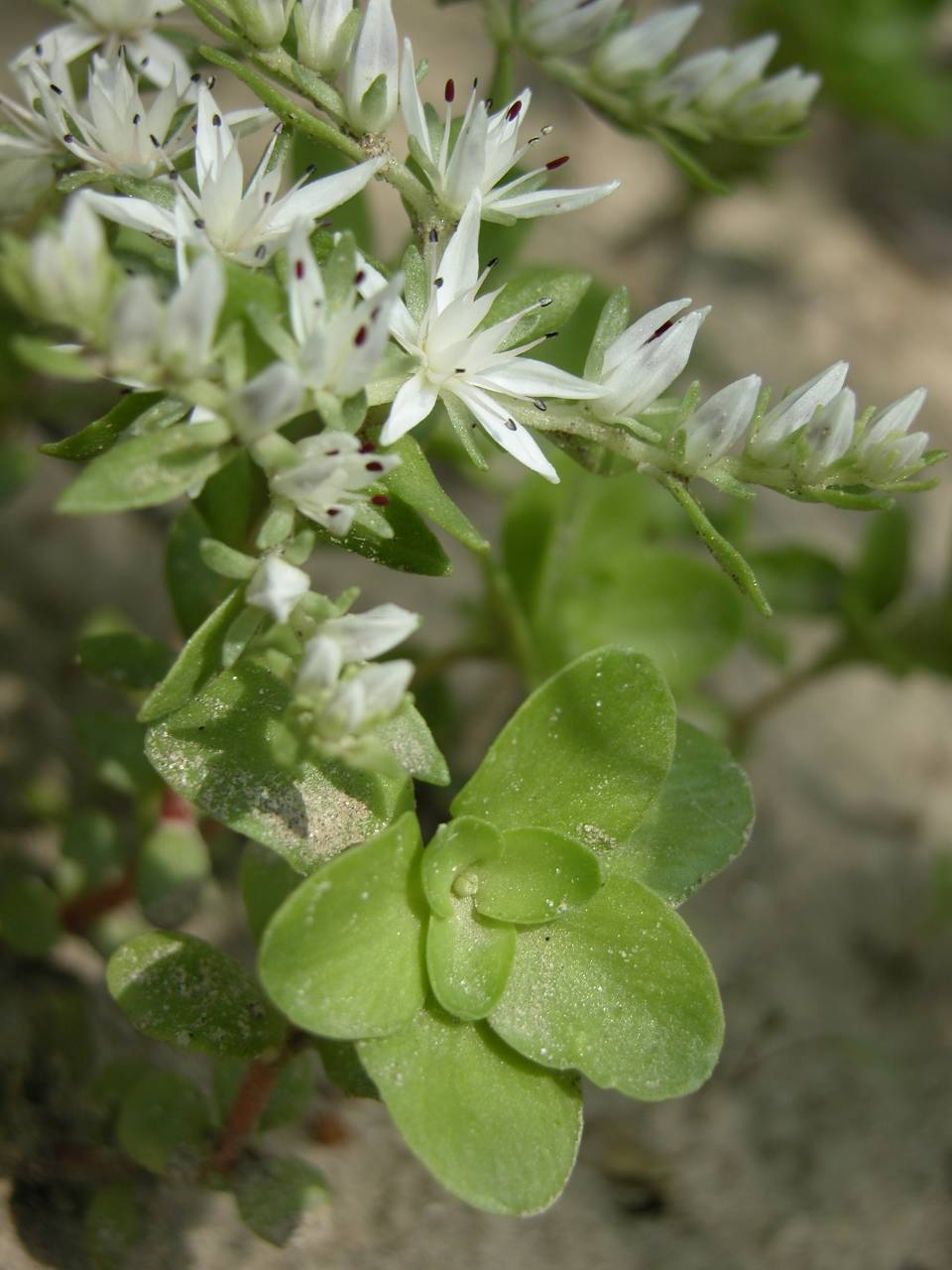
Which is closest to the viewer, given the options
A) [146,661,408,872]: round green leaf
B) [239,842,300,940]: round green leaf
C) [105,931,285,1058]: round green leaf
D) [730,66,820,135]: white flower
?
[146,661,408,872]: round green leaf

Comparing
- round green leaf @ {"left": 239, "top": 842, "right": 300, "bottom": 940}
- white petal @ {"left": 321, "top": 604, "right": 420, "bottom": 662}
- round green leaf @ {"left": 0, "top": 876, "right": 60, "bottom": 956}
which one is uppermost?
white petal @ {"left": 321, "top": 604, "right": 420, "bottom": 662}

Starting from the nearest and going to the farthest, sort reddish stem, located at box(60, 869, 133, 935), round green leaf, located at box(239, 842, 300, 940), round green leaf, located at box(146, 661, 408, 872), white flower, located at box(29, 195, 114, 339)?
1. white flower, located at box(29, 195, 114, 339)
2. round green leaf, located at box(146, 661, 408, 872)
3. round green leaf, located at box(239, 842, 300, 940)
4. reddish stem, located at box(60, 869, 133, 935)

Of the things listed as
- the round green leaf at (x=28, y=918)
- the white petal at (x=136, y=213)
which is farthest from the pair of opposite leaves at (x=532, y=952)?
the round green leaf at (x=28, y=918)

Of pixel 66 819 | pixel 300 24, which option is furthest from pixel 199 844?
pixel 300 24

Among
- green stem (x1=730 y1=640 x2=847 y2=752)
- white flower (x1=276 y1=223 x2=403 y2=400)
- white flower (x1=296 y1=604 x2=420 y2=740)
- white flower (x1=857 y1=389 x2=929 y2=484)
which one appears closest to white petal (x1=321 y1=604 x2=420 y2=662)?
white flower (x1=296 y1=604 x2=420 y2=740)

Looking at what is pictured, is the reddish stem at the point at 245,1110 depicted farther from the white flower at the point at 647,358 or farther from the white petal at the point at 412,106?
the white petal at the point at 412,106

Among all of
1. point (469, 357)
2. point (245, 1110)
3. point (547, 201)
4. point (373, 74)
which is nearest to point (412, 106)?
point (373, 74)

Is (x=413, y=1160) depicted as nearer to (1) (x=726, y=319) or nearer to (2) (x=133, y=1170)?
(2) (x=133, y=1170)

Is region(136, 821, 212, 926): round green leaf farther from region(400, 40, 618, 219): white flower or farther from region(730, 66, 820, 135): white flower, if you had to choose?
region(730, 66, 820, 135): white flower
